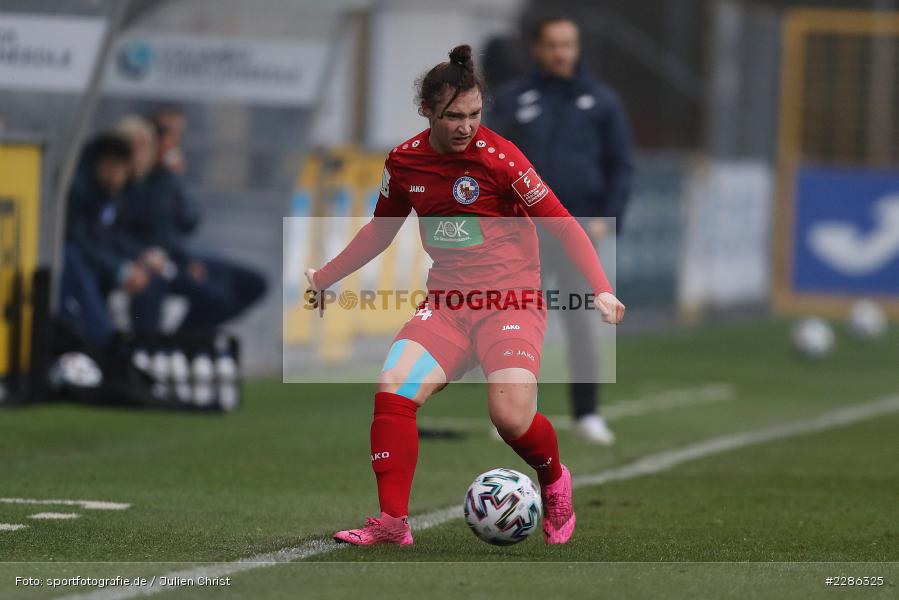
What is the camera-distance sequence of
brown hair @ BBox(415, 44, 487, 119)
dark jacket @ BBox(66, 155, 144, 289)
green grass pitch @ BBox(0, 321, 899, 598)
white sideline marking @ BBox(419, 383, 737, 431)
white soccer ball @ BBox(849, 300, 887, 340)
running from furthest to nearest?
white soccer ball @ BBox(849, 300, 887, 340)
dark jacket @ BBox(66, 155, 144, 289)
white sideline marking @ BBox(419, 383, 737, 431)
brown hair @ BBox(415, 44, 487, 119)
green grass pitch @ BBox(0, 321, 899, 598)

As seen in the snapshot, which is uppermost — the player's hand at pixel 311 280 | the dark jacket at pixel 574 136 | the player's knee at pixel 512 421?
the dark jacket at pixel 574 136

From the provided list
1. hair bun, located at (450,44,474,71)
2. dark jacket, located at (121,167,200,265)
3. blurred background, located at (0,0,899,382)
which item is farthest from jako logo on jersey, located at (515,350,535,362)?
dark jacket, located at (121,167,200,265)

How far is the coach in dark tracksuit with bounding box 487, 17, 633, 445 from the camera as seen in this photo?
9.94 m

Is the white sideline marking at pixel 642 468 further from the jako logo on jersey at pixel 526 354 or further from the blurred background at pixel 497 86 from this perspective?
the blurred background at pixel 497 86

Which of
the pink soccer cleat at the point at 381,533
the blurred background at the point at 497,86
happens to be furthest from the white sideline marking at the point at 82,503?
the blurred background at the point at 497,86

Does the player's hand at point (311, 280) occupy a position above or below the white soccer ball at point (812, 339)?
above

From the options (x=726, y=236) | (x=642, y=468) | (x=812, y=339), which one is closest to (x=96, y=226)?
(x=642, y=468)

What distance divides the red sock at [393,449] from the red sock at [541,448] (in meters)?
0.40

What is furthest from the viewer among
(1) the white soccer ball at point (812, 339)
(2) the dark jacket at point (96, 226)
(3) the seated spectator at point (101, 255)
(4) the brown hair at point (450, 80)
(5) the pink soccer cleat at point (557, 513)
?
(1) the white soccer ball at point (812, 339)

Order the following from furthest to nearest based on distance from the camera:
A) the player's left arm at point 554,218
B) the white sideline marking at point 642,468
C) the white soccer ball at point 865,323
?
the white soccer ball at point 865,323 < the player's left arm at point 554,218 < the white sideline marking at point 642,468

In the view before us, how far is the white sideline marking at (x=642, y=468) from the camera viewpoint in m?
5.75

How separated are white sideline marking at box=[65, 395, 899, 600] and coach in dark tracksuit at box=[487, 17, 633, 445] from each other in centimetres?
68

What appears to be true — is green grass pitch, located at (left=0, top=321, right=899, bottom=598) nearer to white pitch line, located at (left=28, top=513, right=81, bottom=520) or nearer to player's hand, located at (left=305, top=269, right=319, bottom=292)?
white pitch line, located at (left=28, top=513, right=81, bottom=520)

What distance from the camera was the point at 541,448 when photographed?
6.60 m
